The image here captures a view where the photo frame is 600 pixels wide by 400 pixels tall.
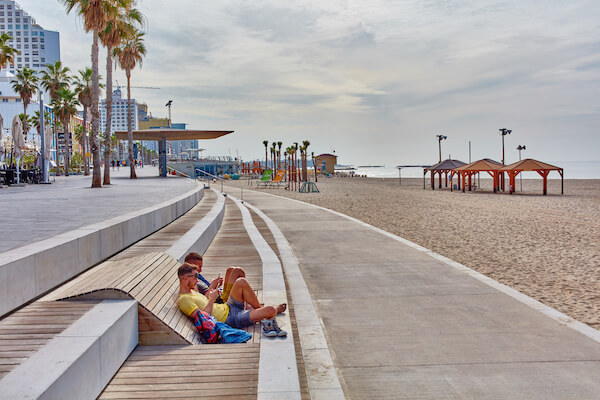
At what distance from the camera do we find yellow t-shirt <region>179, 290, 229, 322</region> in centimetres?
519

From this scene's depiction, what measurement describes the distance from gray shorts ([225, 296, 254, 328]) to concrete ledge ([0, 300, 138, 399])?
1.12 metres

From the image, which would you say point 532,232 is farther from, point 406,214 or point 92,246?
point 92,246

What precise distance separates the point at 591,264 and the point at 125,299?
9.63 metres

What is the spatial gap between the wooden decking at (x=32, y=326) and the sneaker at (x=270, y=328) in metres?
1.70

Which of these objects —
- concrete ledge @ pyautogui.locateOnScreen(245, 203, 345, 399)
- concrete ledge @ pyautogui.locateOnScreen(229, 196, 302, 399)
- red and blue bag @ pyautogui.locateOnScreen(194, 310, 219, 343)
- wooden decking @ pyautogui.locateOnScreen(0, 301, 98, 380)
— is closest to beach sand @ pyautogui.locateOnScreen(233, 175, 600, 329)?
concrete ledge @ pyautogui.locateOnScreen(245, 203, 345, 399)

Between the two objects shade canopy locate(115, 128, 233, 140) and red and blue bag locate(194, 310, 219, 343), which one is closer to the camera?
red and blue bag locate(194, 310, 219, 343)

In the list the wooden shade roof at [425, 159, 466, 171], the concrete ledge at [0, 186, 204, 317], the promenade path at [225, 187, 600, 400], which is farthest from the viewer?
the wooden shade roof at [425, 159, 466, 171]

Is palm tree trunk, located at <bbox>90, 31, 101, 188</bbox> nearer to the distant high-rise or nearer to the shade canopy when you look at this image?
the shade canopy

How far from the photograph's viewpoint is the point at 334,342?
5.39 metres

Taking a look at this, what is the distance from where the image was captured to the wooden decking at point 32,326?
3.48 metres

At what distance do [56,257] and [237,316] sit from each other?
213cm

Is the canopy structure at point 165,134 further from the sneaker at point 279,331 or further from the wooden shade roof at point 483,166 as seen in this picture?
the sneaker at point 279,331

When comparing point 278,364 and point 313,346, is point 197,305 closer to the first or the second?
point 313,346

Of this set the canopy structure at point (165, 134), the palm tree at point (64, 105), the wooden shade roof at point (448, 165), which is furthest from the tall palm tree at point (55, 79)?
the wooden shade roof at point (448, 165)
